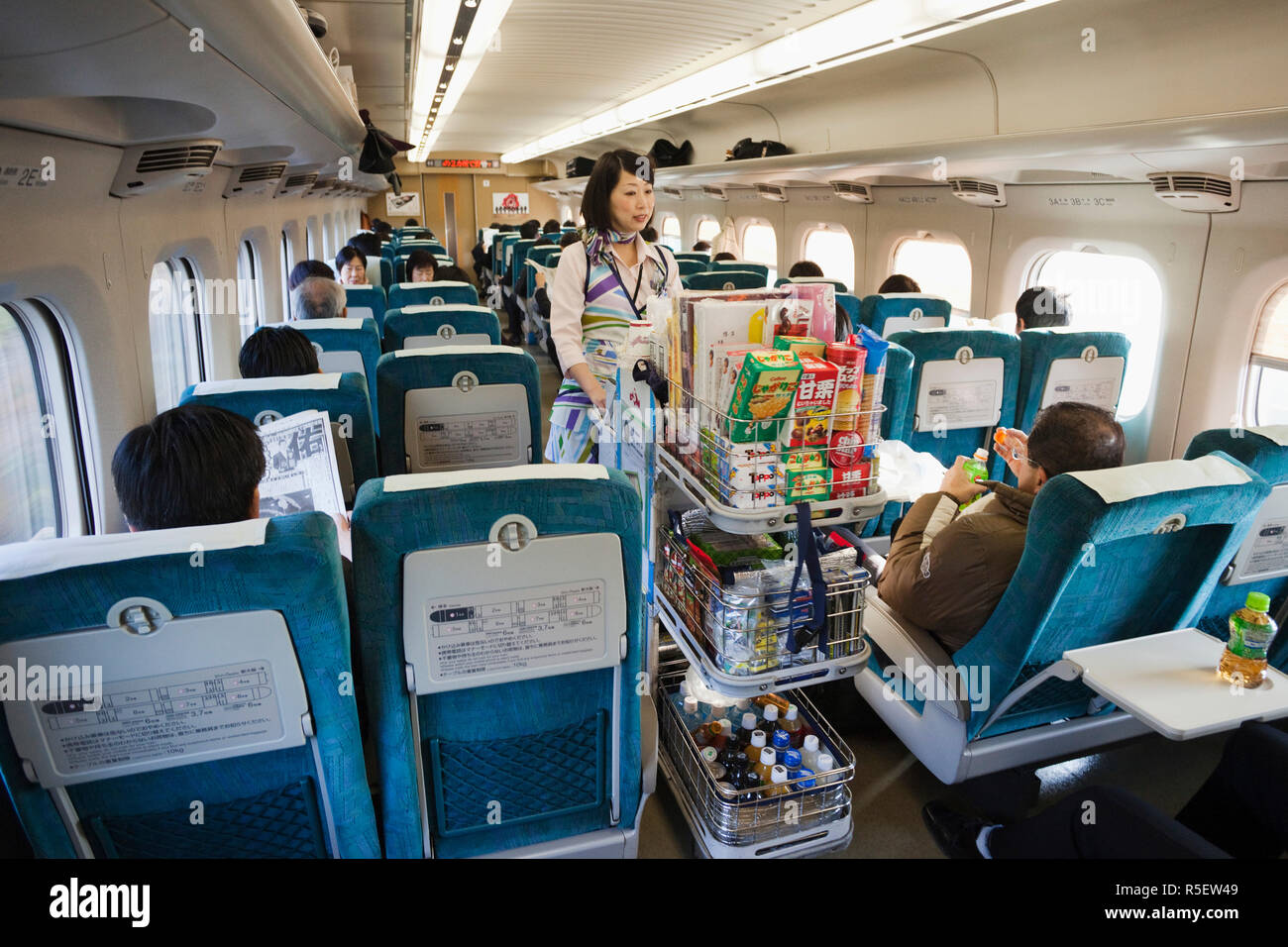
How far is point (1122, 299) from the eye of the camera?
573cm

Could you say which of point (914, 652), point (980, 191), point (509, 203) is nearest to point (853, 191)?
point (980, 191)

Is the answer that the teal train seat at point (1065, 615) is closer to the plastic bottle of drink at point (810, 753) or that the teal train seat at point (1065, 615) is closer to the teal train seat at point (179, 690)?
the plastic bottle of drink at point (810, 753)

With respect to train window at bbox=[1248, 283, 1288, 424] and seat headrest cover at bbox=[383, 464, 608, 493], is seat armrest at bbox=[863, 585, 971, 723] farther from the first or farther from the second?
train window at bbox=[1248, 283, 1288, 424]

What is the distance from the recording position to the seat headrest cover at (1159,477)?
190cm

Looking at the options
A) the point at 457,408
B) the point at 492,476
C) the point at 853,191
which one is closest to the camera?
Answer: the point at 492,476

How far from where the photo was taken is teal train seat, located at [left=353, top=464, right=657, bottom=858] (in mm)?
1577

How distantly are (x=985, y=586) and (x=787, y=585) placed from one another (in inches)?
29.3

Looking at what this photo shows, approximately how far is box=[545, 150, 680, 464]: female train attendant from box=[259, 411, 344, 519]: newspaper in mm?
889

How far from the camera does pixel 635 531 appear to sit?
5.58 feet

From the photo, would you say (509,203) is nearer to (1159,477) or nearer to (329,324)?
(329,324)

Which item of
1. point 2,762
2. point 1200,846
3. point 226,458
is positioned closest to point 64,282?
point 226,458

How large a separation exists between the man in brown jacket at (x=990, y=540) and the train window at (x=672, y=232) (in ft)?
48.0

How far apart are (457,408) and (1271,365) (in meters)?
4.38

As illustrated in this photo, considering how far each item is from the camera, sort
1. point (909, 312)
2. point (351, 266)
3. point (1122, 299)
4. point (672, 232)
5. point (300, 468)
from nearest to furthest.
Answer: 1. point (300, 468)
2. point (909, 312)
3. point (1122, 299)
4. point (351, 266)
5. point (672, 232)
